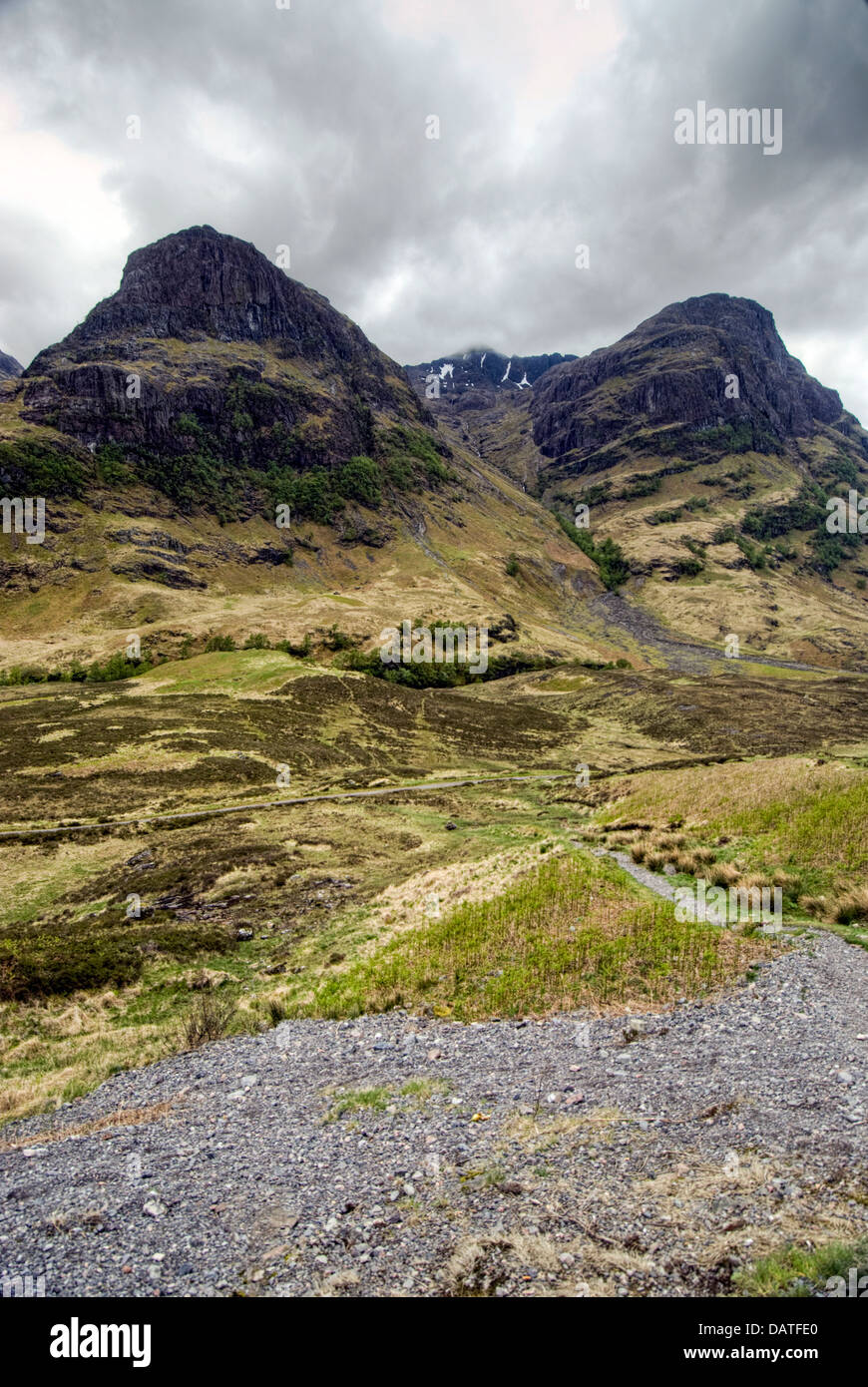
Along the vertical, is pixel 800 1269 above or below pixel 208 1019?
above

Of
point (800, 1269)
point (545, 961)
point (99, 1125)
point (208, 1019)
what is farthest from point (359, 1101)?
point (800, 1269)

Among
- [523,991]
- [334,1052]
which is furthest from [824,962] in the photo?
[334,1052]

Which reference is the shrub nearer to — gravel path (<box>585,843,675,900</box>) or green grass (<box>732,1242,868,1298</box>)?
green grass (<box>732,1242,868,1298</box>)

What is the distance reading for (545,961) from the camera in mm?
17875

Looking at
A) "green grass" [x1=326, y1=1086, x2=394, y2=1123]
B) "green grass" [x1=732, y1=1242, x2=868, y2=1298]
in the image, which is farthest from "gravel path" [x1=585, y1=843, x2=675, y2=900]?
"green grass" [x1=732, y1=1242, x2=868, y2=1298]

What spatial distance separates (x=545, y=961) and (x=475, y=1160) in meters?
8.54

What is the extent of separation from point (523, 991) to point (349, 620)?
4835 inches

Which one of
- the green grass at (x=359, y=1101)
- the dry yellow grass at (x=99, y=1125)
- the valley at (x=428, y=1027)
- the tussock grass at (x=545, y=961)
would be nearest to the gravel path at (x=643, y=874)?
the valley at (x=428, y=1027)

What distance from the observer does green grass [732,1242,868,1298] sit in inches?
249

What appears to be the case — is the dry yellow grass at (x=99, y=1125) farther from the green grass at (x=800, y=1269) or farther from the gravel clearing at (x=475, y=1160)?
the green grass at (x=800, y=1269)

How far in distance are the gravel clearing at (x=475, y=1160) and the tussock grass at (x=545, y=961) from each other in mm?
1217

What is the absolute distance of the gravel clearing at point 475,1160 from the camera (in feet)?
24.5

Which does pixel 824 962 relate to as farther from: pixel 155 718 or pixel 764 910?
pixel 155 718

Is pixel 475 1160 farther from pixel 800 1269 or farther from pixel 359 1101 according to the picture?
pixel 800 1269
